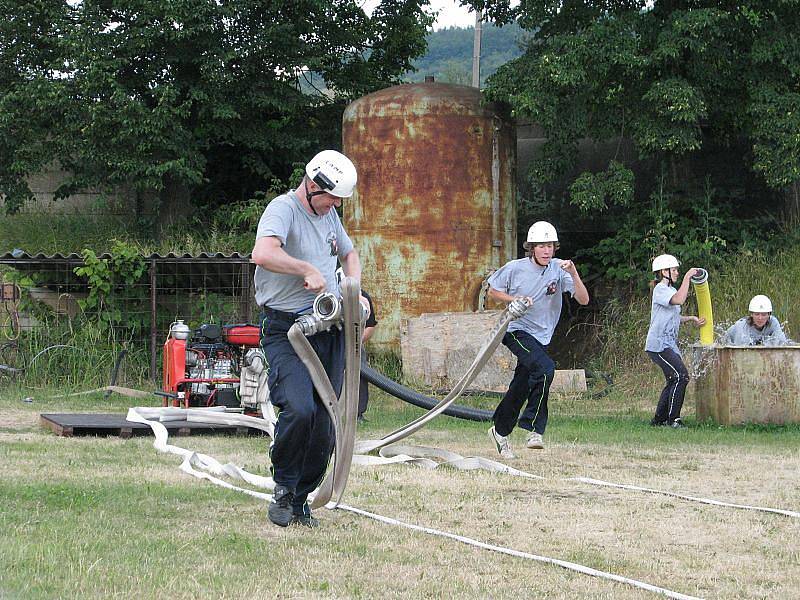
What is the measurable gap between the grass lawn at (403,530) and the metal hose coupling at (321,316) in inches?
39.5

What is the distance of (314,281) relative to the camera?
19.8ft

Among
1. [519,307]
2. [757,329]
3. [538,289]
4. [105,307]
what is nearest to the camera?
[519,307]

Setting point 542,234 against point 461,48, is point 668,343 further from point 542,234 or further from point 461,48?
point 461,48

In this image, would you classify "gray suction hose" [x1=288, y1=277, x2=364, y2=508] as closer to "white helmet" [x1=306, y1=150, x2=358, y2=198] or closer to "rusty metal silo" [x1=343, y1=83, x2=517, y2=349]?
"white helmet" [x1=306, y1=150, x2=358, y2=198]

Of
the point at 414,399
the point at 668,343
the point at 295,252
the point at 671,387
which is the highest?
the point at 295,252

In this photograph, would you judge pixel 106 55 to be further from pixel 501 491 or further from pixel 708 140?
pixel 501 491

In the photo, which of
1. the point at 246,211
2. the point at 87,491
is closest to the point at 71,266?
the point at 246,211

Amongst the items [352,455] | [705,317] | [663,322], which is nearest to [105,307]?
[663,322]

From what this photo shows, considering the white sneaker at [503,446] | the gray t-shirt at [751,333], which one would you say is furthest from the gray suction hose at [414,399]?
the gray t-shirt at [751,333]

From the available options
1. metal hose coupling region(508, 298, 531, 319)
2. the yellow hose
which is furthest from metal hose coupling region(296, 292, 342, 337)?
the yellow hose

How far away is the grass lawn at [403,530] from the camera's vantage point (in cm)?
502

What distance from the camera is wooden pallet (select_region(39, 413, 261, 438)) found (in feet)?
36.1

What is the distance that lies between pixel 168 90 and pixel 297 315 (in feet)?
49.0

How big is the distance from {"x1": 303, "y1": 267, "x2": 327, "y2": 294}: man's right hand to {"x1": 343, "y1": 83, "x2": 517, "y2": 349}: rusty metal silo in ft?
39.5
